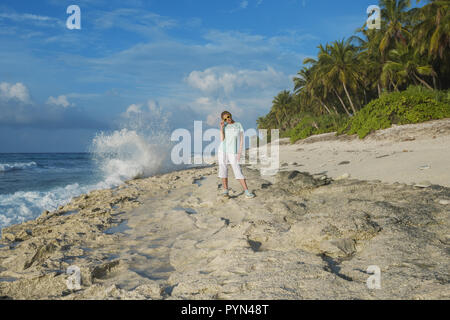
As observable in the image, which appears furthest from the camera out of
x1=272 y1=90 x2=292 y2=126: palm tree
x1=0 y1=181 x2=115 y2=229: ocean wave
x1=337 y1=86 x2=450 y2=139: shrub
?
x1=272 y1=90 x2=292 y2=126: palm tree

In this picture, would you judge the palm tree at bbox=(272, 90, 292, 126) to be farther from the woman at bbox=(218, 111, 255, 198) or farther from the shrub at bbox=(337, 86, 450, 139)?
the woman at bbox=(218, 111, 255, 198)

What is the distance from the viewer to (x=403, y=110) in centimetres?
1291

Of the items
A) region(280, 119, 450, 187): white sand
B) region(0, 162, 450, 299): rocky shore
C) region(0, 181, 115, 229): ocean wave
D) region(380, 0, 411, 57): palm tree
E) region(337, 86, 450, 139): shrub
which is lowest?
region(0, 181, 115, 229): ocean wave

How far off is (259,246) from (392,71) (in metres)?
25.4

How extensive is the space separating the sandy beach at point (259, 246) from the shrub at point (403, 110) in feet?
26.1

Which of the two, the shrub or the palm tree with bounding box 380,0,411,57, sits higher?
the palm tree with bounding box 380,0,411,57

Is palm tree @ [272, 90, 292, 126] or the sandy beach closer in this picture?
the sandy beach

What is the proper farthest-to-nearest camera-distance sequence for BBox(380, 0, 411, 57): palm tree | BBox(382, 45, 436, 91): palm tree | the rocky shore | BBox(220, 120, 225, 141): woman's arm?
BBox(380, 0, 411, 57): palm tree → BBox(382, 45, 436, 91): palm tree → BBox(220, 120, 225, 141): woman's arm → the rocky shore

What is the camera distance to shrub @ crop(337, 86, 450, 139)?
12.4 metres

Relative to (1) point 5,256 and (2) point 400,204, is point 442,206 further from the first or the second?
(1) point 5,256

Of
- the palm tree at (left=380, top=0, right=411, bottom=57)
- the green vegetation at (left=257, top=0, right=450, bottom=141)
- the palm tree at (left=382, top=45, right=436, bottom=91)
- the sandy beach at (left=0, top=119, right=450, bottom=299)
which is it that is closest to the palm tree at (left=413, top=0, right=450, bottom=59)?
the green vegetation at (left=257, top=0, right=450, bottom=141)

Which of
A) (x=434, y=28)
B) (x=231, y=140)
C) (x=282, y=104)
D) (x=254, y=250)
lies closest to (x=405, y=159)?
(x=231, y=140)

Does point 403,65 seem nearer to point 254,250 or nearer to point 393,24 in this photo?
point 393,24
